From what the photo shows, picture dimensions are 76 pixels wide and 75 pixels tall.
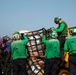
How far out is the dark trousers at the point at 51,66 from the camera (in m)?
12.6

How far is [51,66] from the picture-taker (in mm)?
12719

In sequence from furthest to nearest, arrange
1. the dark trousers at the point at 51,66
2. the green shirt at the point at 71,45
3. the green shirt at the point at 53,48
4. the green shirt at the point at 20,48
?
the green shirt at the point at 20,48 → the dark trousers at the point at 51,66 → the green shirt at the point at 53,48 → the green shirt at the point at 71,45

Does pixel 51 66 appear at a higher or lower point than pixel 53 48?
lower

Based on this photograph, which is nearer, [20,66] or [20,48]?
[20,48]

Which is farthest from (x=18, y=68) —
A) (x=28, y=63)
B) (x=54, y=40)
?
(x=54, y=40)

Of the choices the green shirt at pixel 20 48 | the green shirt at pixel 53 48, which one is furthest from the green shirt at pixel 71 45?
the green shirt at pixel 20 48

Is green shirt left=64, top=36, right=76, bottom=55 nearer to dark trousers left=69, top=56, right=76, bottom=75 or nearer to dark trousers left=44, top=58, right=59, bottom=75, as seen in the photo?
dark trousers left=69, top=56, right=76, bottom=75

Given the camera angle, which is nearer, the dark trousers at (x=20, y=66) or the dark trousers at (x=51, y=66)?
the dark trousers at (x=51, y=66)

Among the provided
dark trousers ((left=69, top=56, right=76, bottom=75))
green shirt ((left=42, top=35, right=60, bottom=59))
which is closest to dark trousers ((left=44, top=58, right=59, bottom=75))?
green shirt ((left=42, top=35, right=60, bottom=59))

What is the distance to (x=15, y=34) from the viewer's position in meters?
13.4

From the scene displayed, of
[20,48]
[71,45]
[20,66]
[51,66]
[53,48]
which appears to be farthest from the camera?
[20,66]

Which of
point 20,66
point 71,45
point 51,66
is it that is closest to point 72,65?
point 71,45

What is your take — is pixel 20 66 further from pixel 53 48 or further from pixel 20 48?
pixel 53 48

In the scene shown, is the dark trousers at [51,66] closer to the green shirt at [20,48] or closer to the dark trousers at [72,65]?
Answer: the dark trousers at [72,65]
